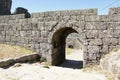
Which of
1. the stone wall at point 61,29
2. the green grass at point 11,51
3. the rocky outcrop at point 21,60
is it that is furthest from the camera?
the green grass at point 11,51

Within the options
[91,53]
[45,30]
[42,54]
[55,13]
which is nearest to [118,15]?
[91,53]

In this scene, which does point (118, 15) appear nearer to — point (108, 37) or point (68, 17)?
point (108, 37)

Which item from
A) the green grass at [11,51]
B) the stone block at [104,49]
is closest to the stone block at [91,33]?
the stone block at [104,49]

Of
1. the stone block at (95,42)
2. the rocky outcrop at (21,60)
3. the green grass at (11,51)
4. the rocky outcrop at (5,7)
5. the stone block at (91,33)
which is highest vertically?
the rocky outcrop at (5,7)

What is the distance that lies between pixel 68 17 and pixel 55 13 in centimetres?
95

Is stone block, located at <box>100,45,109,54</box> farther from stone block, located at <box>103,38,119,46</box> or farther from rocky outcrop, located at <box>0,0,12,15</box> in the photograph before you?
rocky outcrop, located at <box>0,0,12,15</box>

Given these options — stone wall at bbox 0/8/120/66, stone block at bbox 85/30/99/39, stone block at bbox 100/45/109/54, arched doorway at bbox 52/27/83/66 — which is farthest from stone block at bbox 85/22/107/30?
arched doorway at bbox 52/27/83/66

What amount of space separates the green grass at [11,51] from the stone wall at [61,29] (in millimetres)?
429

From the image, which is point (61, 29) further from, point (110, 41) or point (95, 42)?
point (110, 41)

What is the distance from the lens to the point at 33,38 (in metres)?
12.8

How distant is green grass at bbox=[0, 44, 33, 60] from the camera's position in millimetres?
11313

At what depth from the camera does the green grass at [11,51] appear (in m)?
11.3

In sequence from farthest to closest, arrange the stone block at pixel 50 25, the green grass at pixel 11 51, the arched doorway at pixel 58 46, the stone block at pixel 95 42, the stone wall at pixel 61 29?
1. the arched doorway at pixel 58 46
2. the stone block at pixel 50 25
3. the green grass at pixel 11 51
4. the stone block at pixel 95 42
5. the stone wall at pixel 61 29

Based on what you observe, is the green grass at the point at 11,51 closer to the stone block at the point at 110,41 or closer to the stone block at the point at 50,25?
the stone block at the point at 50,25
